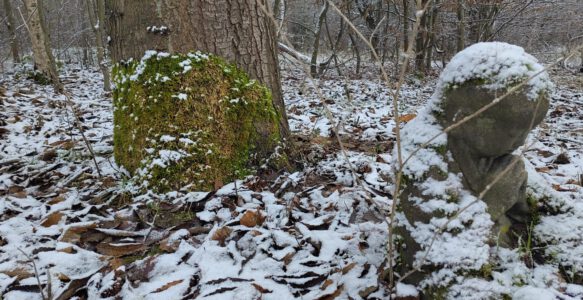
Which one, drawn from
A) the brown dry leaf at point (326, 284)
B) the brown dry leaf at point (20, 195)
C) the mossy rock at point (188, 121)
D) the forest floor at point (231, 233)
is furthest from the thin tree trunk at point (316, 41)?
the brown dry leaf at point (326, 284)

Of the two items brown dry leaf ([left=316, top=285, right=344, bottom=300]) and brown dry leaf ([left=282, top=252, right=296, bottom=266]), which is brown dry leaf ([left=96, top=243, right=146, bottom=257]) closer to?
brown dry leaf ([left=282, top=252, right=296, bottom=266])

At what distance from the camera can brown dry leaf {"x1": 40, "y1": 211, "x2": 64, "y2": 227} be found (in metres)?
2.28

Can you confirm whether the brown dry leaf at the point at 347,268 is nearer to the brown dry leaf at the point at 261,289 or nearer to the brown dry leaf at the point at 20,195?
the brown dry leaf at the point at 261,289

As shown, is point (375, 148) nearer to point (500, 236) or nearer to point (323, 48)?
point (500, 236)

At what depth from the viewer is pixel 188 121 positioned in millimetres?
2627

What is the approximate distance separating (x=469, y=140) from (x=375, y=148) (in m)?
1.99

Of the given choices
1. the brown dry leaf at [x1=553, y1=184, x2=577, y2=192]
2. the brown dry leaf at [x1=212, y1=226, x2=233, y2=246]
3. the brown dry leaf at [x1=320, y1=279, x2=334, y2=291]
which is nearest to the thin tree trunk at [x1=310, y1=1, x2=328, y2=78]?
the brown dry leaf at [x1=553, y1=184, x2=577, y2=192]

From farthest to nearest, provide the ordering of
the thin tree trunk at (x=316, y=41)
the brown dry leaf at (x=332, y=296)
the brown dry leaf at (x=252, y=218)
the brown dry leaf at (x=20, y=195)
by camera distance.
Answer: the thin tree trunk at (x=316, y=41)
the brown dry leaf at (x=20, y=195)
the brown dry leaf at (x=252, y=218)
the brown dry leaf at (x=332, y=296)

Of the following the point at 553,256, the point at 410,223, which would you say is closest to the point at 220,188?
the point at 410,223

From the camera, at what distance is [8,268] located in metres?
1.87

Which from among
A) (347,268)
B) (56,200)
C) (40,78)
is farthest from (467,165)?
(40,78)

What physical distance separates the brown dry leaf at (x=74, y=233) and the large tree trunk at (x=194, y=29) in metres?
1.21

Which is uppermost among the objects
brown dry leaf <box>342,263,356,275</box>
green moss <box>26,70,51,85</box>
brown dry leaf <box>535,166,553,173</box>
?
green moss <box>26,70,51,85</box>

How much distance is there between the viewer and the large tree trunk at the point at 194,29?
2.64 metres
